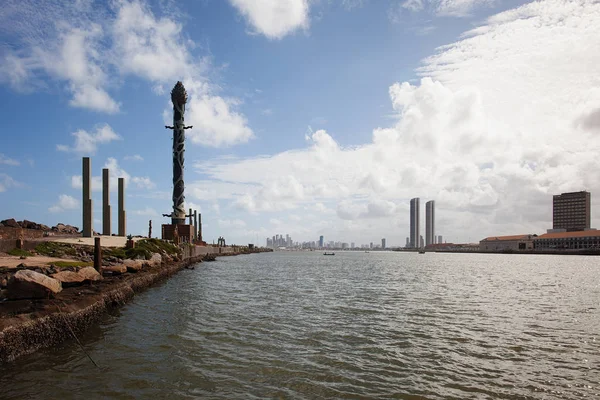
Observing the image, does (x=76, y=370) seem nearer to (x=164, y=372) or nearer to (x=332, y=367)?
(x=164, y=372)

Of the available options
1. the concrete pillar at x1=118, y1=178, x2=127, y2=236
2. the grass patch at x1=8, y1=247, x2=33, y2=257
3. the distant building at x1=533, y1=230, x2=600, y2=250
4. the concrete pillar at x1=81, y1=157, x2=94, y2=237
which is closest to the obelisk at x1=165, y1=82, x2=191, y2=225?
the concrete pillar at x1=118, y1=178, x2=127, y2=236

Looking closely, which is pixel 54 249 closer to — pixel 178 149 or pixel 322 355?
pixel 322 355

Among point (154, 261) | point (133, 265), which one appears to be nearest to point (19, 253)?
point (133, 265)

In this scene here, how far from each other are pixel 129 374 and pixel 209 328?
19.4 ft

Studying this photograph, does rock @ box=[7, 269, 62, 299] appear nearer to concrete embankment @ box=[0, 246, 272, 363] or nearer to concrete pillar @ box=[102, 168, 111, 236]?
concrete embankment @ box=[0, 246, 272, 363]

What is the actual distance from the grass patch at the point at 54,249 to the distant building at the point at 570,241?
19735cm

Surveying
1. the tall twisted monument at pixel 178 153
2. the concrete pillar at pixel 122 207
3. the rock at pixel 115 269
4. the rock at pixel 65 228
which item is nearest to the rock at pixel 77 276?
the rock at pixel 115 269

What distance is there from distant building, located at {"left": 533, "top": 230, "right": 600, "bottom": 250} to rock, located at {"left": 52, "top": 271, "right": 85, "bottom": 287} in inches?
7889

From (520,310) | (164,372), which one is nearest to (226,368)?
(164,372)

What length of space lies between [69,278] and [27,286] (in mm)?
4808

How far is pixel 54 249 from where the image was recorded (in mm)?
30484

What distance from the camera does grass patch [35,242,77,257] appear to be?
29.2 metres

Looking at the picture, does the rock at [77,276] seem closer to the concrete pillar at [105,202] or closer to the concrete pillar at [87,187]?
the concrete pillar at [87,187]

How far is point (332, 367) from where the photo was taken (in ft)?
38.0
